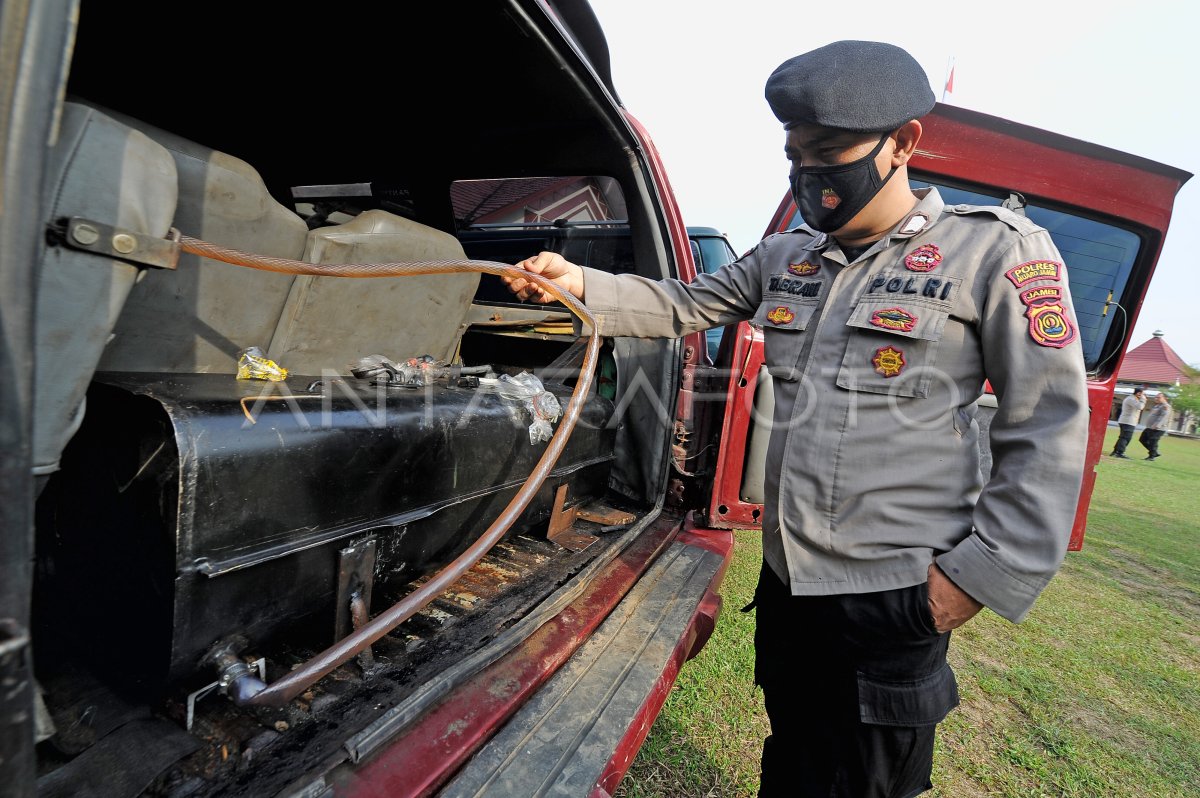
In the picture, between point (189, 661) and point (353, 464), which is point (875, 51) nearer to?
point (353, 464)

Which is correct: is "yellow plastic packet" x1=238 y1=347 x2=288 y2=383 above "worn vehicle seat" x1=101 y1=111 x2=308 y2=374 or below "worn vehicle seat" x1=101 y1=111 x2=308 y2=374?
below

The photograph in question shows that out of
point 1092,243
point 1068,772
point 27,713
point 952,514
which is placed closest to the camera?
point 27,713

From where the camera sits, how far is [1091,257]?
7.87 ft

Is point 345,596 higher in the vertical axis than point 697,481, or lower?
lower

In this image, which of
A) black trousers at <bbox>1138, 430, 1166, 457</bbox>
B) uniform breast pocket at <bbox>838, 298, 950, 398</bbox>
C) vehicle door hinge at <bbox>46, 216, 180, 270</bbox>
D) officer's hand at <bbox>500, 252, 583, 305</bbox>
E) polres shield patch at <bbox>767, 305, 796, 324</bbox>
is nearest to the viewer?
vehicle door hinge at <bbox>46, 216, 180, 270</bbox>

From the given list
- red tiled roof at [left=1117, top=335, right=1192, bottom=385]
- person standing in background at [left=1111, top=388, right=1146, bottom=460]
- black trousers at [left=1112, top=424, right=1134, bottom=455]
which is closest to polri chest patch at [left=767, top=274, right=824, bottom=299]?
person standing in background at [left=1111, top=388, right=1146, bottom=460]

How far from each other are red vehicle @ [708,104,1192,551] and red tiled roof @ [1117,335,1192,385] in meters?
39.8

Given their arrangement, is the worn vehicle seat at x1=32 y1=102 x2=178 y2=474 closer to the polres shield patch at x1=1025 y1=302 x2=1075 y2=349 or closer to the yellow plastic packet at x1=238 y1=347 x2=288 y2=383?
the yellow plastic packet at x1=238 y1=347 x2=288 y2=383

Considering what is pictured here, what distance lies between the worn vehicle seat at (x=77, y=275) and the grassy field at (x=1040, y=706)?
179cm

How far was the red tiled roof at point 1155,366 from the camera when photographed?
32375 mm

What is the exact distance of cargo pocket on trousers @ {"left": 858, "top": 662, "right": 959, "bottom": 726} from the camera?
116 centimetres

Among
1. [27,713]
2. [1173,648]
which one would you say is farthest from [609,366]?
[1173,648]

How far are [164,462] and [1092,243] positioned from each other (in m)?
3.25

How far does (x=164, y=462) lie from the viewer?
41.3 inches
